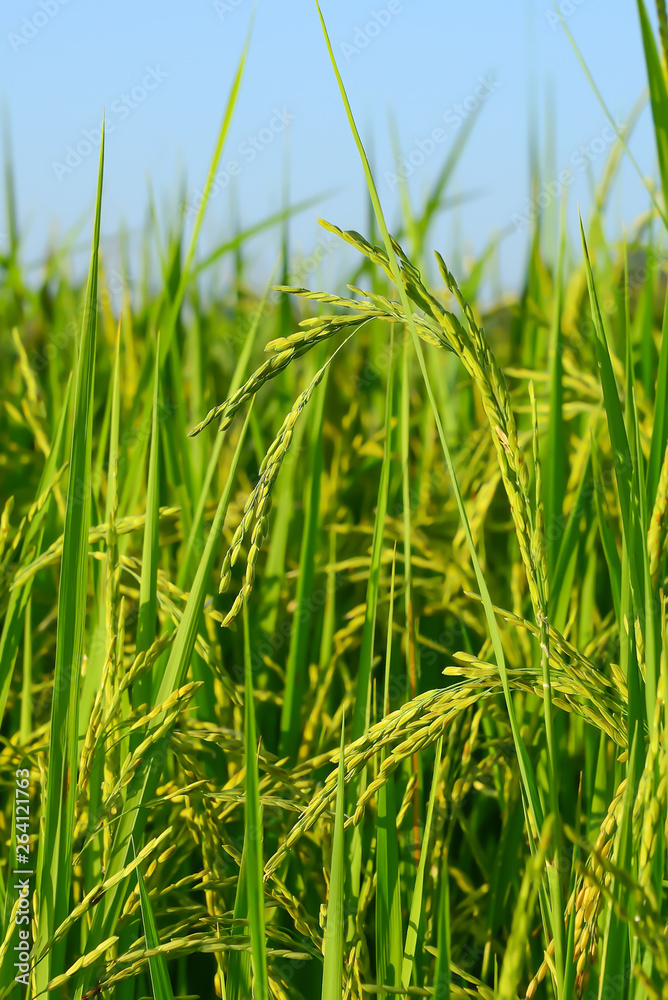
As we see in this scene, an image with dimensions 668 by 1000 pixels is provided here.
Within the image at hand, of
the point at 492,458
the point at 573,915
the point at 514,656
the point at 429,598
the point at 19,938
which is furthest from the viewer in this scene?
the point at 492,458

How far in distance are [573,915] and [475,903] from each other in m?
0.39

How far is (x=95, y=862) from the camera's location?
668 millimetres

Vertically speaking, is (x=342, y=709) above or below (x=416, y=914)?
above

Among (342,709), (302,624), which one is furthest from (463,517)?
(302,624)

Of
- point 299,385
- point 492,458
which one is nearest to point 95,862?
point 492,458

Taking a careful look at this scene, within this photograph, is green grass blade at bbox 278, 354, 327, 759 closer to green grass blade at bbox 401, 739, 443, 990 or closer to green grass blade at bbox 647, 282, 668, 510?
green grass blade at bbox 401, 739, 443, 990

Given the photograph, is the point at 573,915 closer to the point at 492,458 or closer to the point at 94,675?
the point at 94,675

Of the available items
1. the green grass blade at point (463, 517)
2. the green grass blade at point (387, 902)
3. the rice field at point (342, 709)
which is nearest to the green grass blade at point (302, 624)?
the rice field at point (342, 709)

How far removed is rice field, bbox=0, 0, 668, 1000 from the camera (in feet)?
1.57

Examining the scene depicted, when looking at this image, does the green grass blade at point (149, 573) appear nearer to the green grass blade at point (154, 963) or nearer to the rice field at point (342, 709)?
the rice field at point (342, 709)

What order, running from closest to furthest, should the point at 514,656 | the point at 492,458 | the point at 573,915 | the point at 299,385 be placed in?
1. the point at 573,915
2. the point at 514,656
3. the point at 492,458
4. the point at 299,385

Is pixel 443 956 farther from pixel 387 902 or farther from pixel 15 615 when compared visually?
pixel 15 615

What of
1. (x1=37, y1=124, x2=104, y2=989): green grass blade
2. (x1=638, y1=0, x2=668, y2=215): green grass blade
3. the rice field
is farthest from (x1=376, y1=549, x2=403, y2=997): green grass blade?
(x1=638, y1=0, x2=668, y2=215): green grass blade

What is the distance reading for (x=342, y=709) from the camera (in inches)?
21.3
